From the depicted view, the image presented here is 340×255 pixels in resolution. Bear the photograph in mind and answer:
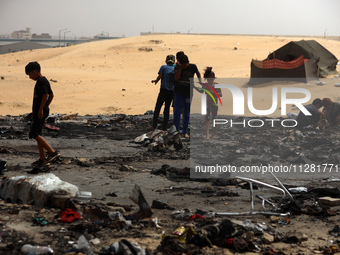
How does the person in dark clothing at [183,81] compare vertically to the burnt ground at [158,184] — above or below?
above

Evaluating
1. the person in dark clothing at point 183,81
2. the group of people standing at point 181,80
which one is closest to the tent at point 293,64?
the group of people standing at point 181,80

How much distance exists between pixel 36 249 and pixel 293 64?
60.2 ft

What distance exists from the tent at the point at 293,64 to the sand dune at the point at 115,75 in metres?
0.96

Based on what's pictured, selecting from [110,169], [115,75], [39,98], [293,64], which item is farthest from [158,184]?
[115,75]

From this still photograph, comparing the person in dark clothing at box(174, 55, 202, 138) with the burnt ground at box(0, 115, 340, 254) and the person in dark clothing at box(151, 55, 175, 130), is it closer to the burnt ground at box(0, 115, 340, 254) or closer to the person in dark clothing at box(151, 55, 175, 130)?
the person in dark clothing at box(151, 55, 175, 130)

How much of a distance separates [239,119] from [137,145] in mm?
4199

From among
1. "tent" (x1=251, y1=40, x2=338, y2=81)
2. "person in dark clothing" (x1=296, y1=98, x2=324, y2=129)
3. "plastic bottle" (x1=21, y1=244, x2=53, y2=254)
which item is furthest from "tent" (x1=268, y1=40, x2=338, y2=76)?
"plastic bottle" (x1=21, y1=244, x2=53, y2=254)

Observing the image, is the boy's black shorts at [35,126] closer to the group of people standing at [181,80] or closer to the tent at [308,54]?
the group of people standing at [181,80]

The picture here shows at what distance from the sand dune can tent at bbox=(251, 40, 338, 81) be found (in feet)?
3.15

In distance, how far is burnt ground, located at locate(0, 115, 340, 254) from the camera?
4438mm

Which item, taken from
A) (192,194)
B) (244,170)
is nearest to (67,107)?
(244,170)

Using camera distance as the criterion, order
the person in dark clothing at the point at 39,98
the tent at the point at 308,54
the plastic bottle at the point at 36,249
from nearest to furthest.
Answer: the plastic bottle at the point at 36,249 < the person in dark clothing at the point at 39,98 < the tent at the point at 308,54

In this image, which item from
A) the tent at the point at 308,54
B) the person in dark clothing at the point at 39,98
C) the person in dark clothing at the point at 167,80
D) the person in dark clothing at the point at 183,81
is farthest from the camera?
the tent at the point at 308,54

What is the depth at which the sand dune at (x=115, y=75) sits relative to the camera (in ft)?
62.7
